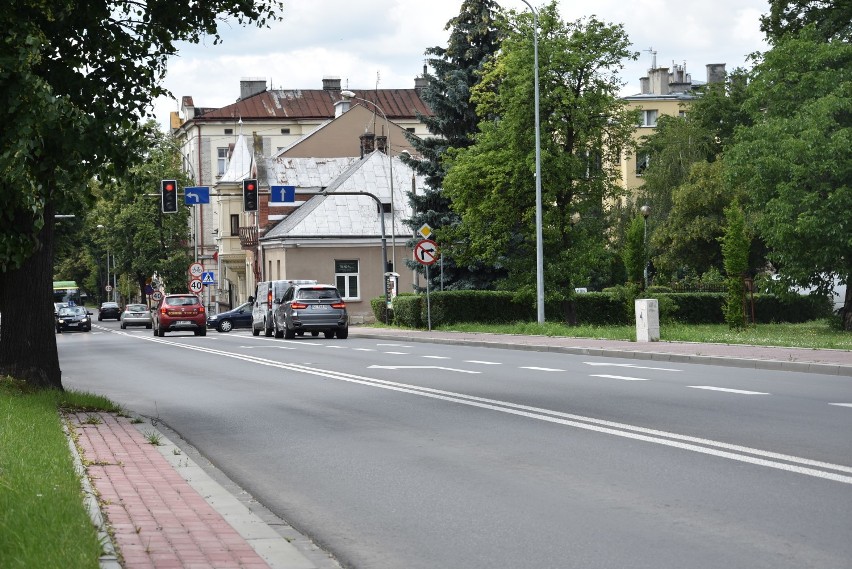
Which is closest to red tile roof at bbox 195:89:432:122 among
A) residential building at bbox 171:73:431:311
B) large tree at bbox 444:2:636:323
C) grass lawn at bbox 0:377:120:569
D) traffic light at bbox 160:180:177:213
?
residential building at bbox 171:73:431:311

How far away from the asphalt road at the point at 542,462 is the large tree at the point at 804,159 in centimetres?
1876

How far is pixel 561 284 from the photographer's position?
43406 millimetres

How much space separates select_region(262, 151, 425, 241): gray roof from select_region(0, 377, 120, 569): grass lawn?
55.0 meters

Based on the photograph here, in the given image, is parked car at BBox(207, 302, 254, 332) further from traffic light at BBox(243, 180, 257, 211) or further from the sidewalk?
the sidewalk

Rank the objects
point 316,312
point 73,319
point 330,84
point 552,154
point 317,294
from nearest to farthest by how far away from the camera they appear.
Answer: point 552,154 < point 316,312 < point 317,294 < point 73,319 < point 330,84

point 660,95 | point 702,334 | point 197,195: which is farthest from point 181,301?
point 660,95

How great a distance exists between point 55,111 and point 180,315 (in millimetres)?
40911

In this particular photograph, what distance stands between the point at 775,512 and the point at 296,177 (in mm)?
73923

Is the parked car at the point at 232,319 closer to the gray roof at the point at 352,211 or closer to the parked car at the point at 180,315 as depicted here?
the gray roof at the point at 352,211

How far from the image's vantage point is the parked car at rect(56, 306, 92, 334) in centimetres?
7319

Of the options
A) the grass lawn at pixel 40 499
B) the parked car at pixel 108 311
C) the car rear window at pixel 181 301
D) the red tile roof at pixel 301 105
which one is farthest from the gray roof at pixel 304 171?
the grass lawn at pixel 40 499

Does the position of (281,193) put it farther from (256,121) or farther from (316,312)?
(256,121)

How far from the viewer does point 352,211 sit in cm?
7038

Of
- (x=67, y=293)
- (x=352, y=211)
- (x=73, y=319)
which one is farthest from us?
(x=67, y=293)
